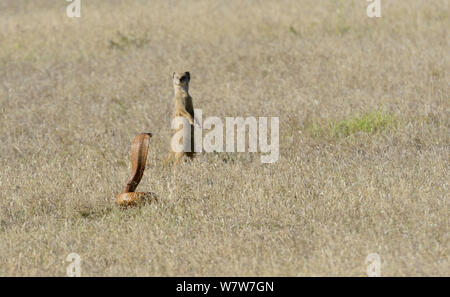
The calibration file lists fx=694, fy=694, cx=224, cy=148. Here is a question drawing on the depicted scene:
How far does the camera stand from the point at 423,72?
12289 mm

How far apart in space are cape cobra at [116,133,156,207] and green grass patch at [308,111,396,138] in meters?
3.47

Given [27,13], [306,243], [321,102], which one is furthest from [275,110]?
[27,13]

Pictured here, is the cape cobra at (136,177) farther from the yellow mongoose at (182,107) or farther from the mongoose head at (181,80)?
the mongoose head at (181,80)

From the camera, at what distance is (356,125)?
10.0 m

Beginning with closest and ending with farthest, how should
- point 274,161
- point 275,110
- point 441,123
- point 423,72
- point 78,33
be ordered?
1. point 274,161
2. point 441,123
3. point 275,110
4. point 423,72
5. point 78,33

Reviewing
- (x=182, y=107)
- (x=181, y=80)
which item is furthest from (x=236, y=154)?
(x=181, y=80)

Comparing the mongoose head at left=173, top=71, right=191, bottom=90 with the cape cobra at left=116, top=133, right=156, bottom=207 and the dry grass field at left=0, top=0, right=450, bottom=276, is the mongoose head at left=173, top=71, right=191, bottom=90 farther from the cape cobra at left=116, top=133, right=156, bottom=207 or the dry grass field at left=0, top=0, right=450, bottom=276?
the cape cobra at left=116, top=133, right=156, bottom=207

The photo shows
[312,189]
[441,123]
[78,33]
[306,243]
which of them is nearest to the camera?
[306,243]

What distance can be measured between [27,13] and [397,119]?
589 inches

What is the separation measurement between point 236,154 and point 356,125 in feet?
6.11

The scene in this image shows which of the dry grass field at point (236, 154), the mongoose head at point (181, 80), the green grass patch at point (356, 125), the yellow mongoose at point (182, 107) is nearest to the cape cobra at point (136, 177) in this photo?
the dry grass field at point (236, 154)

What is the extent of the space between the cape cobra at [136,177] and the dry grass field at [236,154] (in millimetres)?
136

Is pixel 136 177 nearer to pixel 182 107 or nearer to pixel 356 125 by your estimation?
pixel 182 107

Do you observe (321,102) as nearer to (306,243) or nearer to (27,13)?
(306,243)
